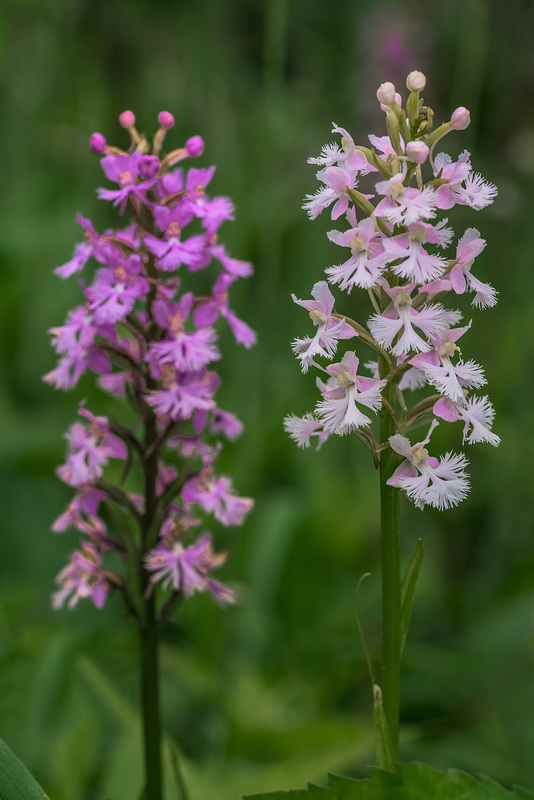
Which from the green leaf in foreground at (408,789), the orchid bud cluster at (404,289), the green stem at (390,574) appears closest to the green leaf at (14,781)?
the green leaf in foreground at (408,789)

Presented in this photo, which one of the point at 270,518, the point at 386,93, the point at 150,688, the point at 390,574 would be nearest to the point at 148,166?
the point at 386,93

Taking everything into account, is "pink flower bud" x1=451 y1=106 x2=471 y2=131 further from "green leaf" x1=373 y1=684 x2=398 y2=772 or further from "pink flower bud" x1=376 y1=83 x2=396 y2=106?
"green leaf" x1=373 y1=684 x2=398 y2=772

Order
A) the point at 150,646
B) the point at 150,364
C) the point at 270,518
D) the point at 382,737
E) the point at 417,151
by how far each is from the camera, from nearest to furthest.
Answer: the point at 417,151 < the point at 382,737 < the point at 150,364 < the point at 150,646 < the point at 270,518

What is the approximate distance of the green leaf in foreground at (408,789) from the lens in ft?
5.07

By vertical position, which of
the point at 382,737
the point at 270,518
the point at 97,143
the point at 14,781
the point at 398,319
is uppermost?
the point at 270,518

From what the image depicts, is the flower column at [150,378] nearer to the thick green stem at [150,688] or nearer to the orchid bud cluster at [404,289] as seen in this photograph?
the thick green stem at [150,688]

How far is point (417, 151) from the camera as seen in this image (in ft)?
4.66

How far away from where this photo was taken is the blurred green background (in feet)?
9.08

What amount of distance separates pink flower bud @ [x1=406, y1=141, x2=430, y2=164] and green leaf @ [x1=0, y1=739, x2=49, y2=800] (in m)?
1.08

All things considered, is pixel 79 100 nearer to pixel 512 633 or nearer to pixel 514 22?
pixel 514 22

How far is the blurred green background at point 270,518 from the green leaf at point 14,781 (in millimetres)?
480

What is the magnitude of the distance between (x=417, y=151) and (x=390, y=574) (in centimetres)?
67

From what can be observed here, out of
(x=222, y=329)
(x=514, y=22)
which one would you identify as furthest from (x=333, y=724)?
(x=514, y=22)

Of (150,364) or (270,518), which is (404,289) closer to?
(150,364)
